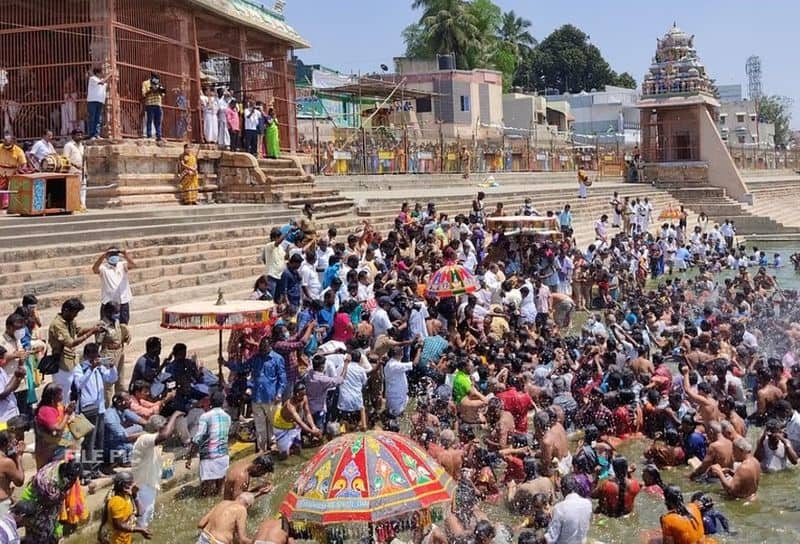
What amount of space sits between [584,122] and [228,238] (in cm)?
5611

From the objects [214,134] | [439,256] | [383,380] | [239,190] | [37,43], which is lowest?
[383,380]

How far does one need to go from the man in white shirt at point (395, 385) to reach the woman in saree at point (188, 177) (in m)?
8.18

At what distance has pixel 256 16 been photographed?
2172 cm

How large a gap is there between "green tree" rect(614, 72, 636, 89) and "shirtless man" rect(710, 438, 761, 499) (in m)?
78.7

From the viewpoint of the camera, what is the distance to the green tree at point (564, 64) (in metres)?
80.9

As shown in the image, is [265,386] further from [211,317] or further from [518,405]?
[518,405]

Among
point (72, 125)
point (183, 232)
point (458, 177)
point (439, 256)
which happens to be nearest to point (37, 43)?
point (72, 125)

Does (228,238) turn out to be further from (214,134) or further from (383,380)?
(383,380)

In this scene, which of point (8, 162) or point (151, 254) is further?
point (8, 162)

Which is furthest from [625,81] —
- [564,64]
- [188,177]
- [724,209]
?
[188,177]

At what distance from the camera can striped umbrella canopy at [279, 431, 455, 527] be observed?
517cm

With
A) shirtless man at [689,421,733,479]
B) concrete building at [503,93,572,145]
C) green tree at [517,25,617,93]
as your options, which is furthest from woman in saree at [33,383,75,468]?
green tree at [517,25,617,93]

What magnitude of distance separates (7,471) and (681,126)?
1341 inches

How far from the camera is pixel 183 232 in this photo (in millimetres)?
14523
